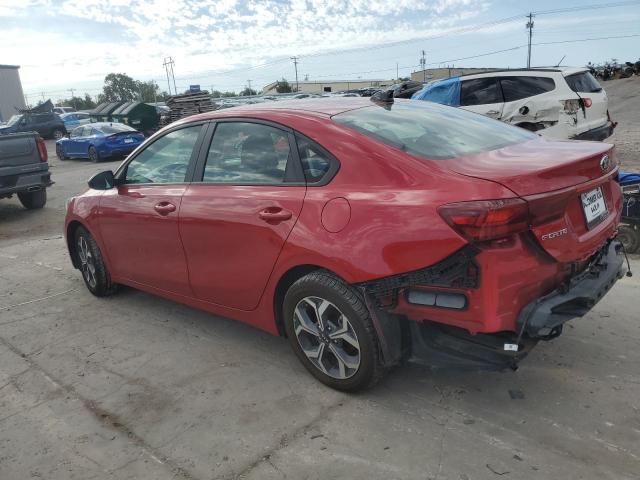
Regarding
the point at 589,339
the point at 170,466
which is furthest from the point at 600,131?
the point at 170,466

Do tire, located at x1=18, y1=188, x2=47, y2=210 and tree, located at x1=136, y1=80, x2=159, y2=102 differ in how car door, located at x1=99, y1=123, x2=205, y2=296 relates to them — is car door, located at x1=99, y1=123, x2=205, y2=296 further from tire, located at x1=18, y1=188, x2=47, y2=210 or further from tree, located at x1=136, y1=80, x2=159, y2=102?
tree, located at x1=136, y1=80, x2=159, y2=102

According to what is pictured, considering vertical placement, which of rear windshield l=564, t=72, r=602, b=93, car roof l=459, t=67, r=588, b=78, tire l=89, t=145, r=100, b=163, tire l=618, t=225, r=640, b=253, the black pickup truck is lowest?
tire l=618, t=225, r=640, b=253

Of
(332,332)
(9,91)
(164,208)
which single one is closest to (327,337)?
(332,332)

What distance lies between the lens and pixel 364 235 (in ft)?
8.82

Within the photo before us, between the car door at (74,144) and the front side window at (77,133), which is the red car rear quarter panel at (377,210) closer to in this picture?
the car door at (74,144)

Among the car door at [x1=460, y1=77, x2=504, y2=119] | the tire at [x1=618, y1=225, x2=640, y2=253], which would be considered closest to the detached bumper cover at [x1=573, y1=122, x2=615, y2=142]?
the car door at [x1=460, y1=77, x2=504, y2=119]

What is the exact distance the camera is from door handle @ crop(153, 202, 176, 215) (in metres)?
3.74

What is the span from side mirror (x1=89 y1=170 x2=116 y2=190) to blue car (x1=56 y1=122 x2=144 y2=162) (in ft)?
51.3

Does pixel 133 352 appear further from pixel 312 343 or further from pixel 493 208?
pixel 493 208

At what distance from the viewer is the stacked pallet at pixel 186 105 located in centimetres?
2406

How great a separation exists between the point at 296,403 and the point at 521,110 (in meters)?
7.90

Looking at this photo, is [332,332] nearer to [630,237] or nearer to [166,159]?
[166,159]

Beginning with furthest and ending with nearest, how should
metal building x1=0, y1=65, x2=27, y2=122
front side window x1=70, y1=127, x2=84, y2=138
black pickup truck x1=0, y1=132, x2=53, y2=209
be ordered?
metal building x1=0, y1=65, x2=27, y2=122, front side window x1=70, y1=127, x2=84, y2=138, black pickup truck x1=0, y1=132, x2=53, y2=209

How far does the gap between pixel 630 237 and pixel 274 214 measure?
396cm
